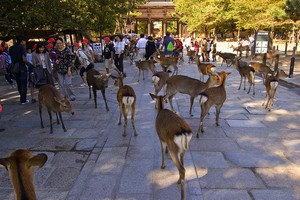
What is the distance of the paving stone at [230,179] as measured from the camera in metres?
3.99

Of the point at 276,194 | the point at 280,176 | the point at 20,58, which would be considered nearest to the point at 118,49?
the point at 20,58

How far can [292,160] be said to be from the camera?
4.80 meters

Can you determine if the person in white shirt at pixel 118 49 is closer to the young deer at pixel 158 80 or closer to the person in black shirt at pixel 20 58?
the young deer at pixel 158 80

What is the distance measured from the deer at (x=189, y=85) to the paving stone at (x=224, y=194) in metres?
3.47

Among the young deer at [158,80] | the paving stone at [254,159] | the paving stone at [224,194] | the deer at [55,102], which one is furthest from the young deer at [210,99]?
the deer at [55,102]

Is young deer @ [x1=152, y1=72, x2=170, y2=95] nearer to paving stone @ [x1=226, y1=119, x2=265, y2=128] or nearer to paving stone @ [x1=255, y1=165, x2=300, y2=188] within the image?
paving stone @ [x1=226, y1=119, x2=265, y2=128]

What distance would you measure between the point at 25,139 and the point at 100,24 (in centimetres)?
1573

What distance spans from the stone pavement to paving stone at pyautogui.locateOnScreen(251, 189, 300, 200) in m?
0.01

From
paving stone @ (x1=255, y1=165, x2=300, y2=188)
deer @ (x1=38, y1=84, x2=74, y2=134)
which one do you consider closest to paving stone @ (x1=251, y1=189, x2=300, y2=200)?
paving stone @ (x1=255, y1=165, x2=300, y2=188)

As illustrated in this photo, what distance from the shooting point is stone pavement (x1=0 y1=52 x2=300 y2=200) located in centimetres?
389

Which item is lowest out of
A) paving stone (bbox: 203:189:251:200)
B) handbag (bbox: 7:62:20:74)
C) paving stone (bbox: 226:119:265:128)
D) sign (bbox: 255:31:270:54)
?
paving stone (bbox: 203:189:251:200)

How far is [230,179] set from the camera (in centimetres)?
414

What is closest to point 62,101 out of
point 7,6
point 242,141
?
point 242,141

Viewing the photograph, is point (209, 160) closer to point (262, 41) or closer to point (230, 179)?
point (230, 179)
